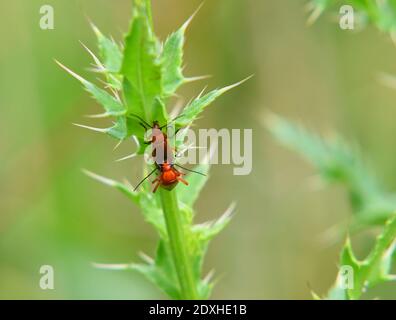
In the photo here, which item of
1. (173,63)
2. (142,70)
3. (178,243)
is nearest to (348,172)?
(178,243)

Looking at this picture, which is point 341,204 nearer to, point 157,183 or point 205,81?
point 205,81

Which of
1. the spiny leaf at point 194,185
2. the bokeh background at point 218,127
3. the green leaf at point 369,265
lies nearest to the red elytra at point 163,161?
the spiny leaf at point 194,185

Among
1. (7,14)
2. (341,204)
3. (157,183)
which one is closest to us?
(157,183)

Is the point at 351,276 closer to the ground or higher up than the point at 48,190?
closer to the ground

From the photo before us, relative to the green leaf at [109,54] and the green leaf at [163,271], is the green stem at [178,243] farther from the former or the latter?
the green leaf at [109,54]

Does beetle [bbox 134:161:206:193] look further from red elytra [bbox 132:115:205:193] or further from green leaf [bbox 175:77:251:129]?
green leaf [bbox 175:77:251:129]
